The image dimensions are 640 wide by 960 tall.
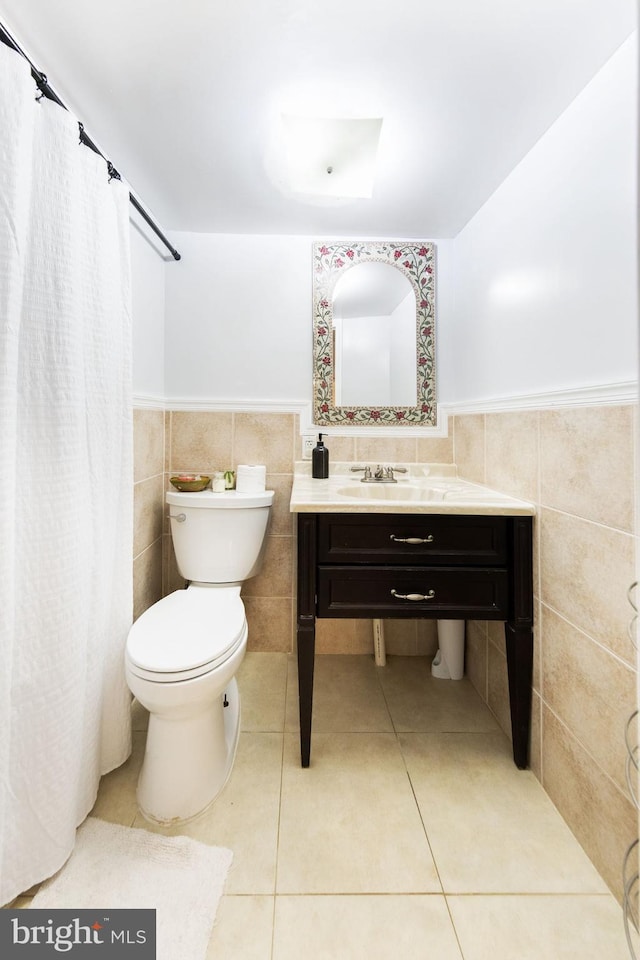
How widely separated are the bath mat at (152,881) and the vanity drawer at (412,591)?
0.68 metres

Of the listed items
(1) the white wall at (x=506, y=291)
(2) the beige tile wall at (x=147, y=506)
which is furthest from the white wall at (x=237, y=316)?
(2) the beige tile wall at (x=147, y=506)

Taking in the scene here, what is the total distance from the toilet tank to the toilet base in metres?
0.58

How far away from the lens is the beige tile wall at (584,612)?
95cm

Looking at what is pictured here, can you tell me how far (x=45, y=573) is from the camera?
38.3 inches

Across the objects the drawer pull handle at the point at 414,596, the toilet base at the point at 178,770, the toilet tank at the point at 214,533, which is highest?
the toilet tank at the point at 214,533

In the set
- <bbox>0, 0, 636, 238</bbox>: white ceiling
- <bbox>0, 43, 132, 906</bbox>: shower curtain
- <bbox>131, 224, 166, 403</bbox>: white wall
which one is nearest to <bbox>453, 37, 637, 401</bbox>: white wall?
<bbox>0, 0, 636, 238</bbox>: white ceiling

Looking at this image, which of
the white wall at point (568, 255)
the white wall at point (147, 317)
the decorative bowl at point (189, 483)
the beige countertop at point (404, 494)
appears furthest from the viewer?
the decorative bowl at point (189, 483)

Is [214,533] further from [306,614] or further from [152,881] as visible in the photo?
[152,881]

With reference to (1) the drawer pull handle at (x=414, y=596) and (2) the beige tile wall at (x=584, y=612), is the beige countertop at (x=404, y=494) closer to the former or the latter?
(2) the beige tile wall at (x=584, y=612)

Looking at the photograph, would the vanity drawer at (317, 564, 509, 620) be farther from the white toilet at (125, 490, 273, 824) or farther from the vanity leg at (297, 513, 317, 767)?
the white toilet at (125, 490, 273, 824)

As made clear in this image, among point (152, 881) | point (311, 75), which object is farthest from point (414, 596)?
point (311, 75)

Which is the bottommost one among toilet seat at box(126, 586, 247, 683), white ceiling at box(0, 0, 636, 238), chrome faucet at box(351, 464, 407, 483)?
toilet seat at box(126, 586, 247, 683)

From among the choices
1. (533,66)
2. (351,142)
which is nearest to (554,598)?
(533,66)

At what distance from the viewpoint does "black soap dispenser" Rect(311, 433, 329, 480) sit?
6.20 feet
